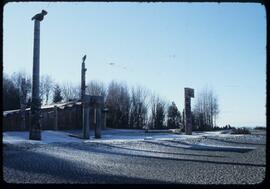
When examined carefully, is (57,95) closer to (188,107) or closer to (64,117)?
(64,117)

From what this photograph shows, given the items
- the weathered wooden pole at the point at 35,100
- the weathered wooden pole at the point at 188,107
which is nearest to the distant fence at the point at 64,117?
the weathered wooden pole at the point at 188,107

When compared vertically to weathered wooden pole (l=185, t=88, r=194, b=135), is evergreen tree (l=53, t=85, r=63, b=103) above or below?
above

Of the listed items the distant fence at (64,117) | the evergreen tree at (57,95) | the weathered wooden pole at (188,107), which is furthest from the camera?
the evergreen tree at (57,95)

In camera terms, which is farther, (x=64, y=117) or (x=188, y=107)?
(x=64, y=117)

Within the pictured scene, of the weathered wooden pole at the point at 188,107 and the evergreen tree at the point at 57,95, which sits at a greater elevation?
the evergreen tree at the point at 57,95

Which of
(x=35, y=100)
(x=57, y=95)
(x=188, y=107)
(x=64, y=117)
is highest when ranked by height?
(x=57, y=95)

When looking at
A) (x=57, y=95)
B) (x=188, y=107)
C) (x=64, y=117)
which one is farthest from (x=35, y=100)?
(x=57, y=95)

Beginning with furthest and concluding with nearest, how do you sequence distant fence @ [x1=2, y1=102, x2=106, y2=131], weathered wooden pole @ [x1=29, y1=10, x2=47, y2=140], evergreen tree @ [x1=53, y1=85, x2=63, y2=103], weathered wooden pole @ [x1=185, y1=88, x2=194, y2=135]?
evergreen tree @ [x1=53, y1=85, x2=63, y2=103] → distant fence @ [x1=2, y1=102, x2=106, y2=131] → weathered wooden pole @ [x1=185, y1=88, x2=194, y2=135] → weathered wooden pole @ [x1=29, y1=10, x2=47, y2=140]

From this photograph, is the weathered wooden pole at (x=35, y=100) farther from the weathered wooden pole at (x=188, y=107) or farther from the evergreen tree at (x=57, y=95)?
the evergreen tree at (x=57, y=95)

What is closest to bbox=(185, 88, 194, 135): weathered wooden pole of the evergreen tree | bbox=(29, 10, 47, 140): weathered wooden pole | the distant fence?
the distant fence

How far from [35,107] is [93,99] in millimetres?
4583

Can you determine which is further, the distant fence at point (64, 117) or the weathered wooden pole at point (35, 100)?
the distant fence at point (64, 117)

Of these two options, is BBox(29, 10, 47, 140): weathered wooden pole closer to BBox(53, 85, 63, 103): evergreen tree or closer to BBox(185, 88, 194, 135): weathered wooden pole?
BBox(185, 88, 194, 135): weathered wooden pole
